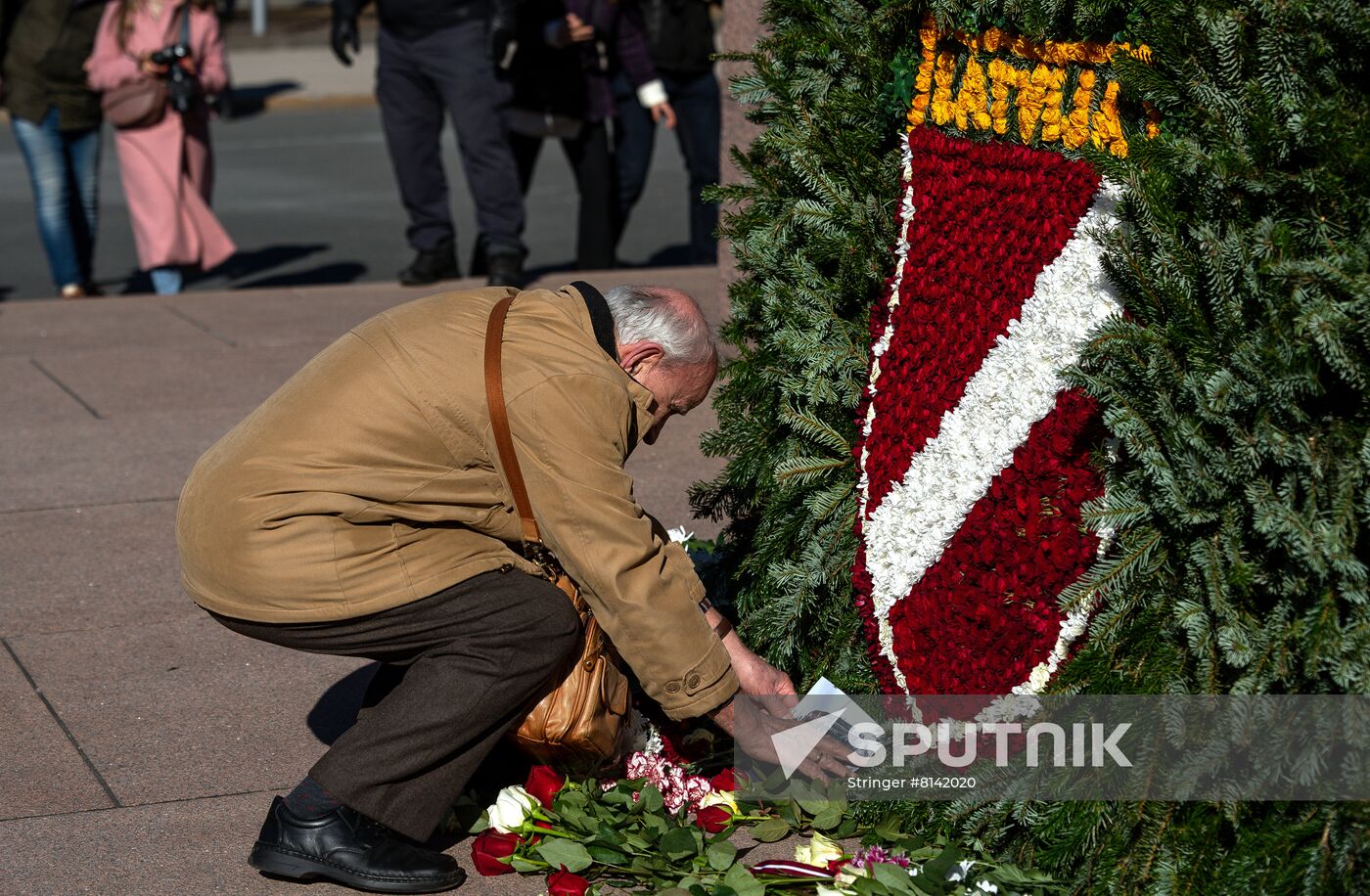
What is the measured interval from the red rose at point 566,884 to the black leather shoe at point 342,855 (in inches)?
8.9

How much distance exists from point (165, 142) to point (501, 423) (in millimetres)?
5803

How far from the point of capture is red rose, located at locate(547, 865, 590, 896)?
2904mm

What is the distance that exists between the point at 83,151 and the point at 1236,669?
7.13m

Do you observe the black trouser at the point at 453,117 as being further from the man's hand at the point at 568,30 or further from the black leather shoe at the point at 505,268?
the man's hand at the point at 568,30

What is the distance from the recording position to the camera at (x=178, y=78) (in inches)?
308

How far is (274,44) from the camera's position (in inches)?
930

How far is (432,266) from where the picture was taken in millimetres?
8164

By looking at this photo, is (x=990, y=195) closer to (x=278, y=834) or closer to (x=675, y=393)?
(x=675, y=393)

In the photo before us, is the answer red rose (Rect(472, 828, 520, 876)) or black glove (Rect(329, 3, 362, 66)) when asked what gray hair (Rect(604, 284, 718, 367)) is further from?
black glove (Rect(329, 3, 362, 66))

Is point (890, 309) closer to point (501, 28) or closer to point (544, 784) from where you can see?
point (544, 784)

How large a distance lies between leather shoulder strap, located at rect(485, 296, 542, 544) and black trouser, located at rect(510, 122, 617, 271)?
5.24m

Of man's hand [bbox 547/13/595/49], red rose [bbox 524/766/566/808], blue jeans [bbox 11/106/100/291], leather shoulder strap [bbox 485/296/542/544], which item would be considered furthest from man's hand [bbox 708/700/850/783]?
blue jeans [bbox 11/106/100/291]

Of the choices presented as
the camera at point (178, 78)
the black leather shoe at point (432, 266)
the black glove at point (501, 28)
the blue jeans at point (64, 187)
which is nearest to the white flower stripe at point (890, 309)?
the black glove at point (501, 28)

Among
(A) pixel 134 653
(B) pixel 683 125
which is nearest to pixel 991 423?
(A) pixel 134 653
